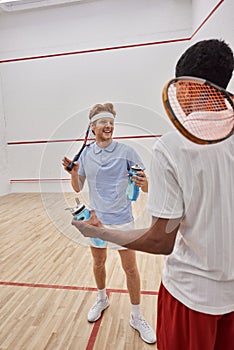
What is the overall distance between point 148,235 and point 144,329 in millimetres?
1051

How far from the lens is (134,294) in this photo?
1.48m

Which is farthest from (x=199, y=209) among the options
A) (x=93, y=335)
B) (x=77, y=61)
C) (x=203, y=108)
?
(x=77, y=61)

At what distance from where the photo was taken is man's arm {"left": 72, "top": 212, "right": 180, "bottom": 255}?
62 centimetres

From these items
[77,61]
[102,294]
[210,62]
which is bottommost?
[102,294]

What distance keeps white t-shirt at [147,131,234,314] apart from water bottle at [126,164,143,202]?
0.29 metres

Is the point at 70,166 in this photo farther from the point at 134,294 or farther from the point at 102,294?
the point at 102,294

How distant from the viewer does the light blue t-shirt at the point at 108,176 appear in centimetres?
94

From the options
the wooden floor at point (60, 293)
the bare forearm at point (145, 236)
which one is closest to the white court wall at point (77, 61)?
the wooden floor at point (60, 293)

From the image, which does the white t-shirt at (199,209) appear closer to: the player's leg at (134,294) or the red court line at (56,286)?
the player's leg at (134,294)

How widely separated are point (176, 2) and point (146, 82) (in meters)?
1.30

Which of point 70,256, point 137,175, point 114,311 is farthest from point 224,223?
point 70,256

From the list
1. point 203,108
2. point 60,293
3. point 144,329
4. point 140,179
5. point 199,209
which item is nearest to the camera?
point 203,108

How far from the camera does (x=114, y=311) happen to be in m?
1.63

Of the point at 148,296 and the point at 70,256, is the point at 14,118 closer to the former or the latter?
the point at 70,256
